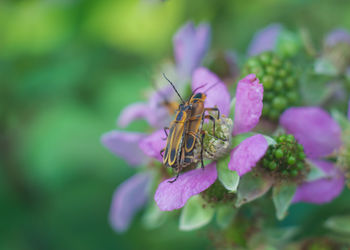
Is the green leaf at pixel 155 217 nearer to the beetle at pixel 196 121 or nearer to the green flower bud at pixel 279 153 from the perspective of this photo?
the beetle at pixel 196 121

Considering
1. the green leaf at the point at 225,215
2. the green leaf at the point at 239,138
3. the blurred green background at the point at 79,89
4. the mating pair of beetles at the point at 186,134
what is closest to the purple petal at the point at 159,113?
the mating pair of beetles at the point at 186,134

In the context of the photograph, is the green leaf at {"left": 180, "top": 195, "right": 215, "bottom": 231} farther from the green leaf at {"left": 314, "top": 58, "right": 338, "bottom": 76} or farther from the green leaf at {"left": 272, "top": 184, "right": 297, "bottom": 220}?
the green leaf at {"left": 314, "top": 58, "right": 338, "bottom": 76}

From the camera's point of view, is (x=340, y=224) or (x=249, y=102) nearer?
(x=249, y=102)

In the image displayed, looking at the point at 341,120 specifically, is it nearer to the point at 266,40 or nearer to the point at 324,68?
the point at 324,68

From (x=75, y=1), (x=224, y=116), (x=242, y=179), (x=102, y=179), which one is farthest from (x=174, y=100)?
(x=75, y=1)

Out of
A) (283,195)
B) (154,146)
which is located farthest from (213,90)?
(283,195)

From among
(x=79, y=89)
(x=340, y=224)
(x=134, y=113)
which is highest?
(x=79, y=89)

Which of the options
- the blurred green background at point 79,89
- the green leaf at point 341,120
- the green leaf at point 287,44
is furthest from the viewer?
the blurred green background at point 79,89
